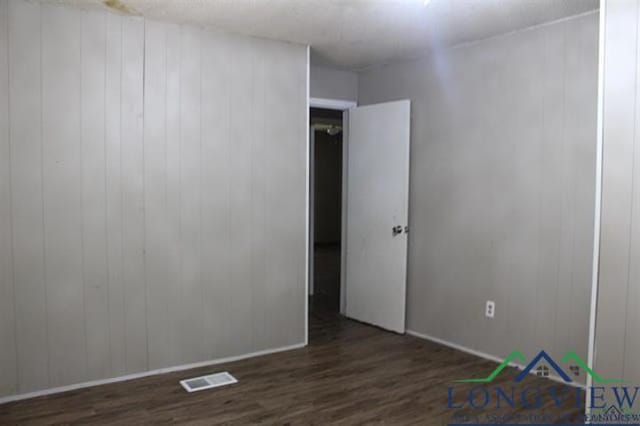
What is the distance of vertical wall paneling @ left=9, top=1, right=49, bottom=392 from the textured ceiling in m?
0.28

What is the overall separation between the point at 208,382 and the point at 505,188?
2504 mm

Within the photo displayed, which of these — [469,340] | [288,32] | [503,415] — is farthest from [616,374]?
[288,32]

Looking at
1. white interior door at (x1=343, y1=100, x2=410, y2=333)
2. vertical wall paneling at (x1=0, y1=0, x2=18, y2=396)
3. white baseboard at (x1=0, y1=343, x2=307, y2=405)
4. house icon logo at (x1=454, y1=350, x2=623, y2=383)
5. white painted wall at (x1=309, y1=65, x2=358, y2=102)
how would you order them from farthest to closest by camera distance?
white painted wall at (x1=309, y1=65, x2=358, y2=102) < white interior door at (x1=343, y1=100, x2=410, y2=333) < house icon logo at (x1=454, y1=350, x2=623, y2=383) < white baseboard at (x1=0, y1=343, x2=307, y2=405) < vertical wall paneling at (x1=0, y1=0, x2=18, y2=396)

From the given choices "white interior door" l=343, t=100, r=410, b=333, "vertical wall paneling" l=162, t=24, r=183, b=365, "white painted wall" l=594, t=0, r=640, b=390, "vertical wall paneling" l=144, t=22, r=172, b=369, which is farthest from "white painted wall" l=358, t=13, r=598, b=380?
"vertical wall paneling" l=144, t=22, r=172, b=369

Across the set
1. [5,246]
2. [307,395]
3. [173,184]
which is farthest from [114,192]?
[307,395]

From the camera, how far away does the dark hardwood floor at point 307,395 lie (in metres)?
2.95

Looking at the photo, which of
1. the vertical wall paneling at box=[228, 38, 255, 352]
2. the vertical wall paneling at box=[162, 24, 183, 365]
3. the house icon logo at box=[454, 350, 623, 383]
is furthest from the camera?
the vertical wall paneling at box=[228, 38, 255, 352]

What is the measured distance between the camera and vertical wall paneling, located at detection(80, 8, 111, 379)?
3318mm

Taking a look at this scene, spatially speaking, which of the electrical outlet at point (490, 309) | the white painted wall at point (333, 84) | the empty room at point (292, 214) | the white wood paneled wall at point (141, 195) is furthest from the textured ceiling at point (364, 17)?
the electrical outlet at point (490, 309)

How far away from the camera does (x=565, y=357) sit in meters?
3.50

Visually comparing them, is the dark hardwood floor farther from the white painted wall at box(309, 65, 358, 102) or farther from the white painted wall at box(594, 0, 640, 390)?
the white painted wall at box(309, 65, 358, 102)

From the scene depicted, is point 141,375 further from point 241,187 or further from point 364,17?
point 364,17

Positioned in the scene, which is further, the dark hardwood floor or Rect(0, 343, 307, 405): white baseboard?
Rect(0, 343, 307, 405): white baseboard

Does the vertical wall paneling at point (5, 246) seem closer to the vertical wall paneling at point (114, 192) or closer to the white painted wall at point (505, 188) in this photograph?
the vertical wall paneling at point (114, 192)
